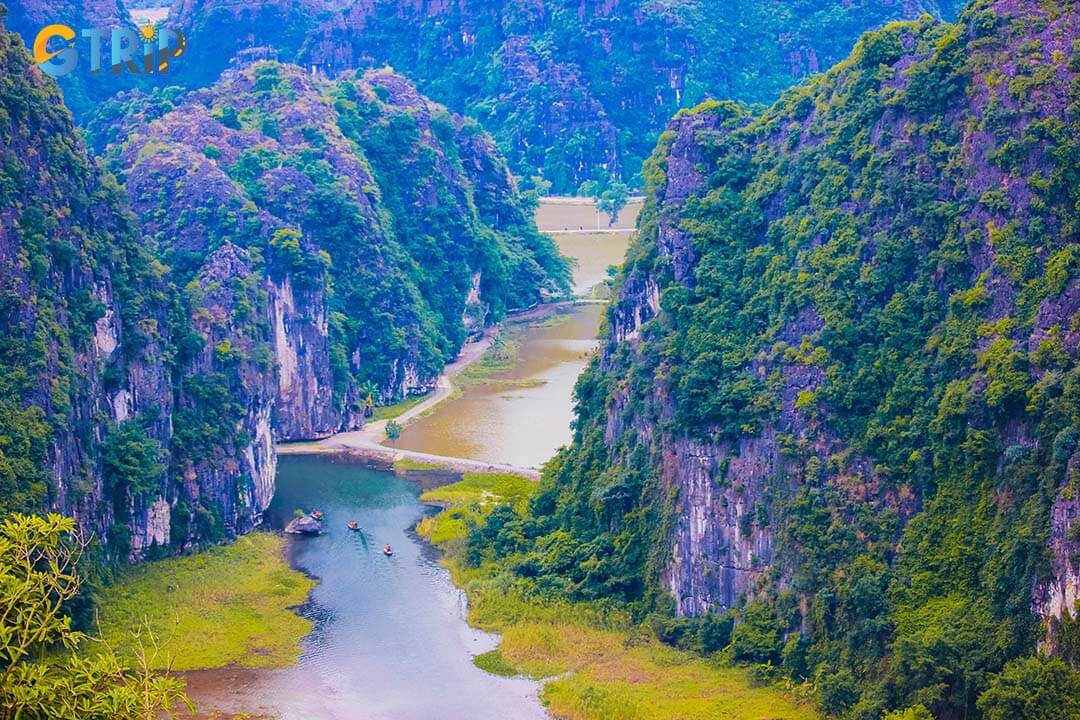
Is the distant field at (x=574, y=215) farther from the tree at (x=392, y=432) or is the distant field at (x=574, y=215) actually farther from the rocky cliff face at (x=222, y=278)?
the tree at (x=392, y=432)

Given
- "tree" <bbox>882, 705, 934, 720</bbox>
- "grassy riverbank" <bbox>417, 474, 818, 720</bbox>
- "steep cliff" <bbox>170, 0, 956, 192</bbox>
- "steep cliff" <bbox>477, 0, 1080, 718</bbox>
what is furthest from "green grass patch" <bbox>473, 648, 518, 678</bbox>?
"steep cliff" <bbox>170, 0, 956, 192</bbox>

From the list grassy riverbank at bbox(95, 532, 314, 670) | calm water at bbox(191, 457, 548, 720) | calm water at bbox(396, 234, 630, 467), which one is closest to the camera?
calm water at bbox(191, 457, 548, 720)

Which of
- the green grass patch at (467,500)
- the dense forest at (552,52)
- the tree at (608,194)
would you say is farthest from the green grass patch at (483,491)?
the dense forest at (552,52)

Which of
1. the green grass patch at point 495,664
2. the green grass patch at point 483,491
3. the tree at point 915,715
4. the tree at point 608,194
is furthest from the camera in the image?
the tree at point 608,194

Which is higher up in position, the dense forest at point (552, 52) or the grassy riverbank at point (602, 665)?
the dense forest at point (552, 52)

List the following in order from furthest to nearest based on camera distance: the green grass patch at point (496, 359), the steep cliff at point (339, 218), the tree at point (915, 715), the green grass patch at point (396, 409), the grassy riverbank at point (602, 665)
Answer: the green grass patch at point (496, 359) → the green grass patch at point (396, 409) → the steep cliff at point (339, 218) → the grassy riverbank at point (602, 665) → the tree at point (915, 715)

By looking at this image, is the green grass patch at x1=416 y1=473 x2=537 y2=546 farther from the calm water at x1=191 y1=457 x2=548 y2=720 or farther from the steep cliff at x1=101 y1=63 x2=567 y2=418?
the steep cliff at x1=101 y1=63 x2=567 y2=418

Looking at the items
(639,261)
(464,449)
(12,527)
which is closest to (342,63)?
(464,449)

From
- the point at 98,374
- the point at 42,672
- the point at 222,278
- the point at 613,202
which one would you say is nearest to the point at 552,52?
the point at 613,202

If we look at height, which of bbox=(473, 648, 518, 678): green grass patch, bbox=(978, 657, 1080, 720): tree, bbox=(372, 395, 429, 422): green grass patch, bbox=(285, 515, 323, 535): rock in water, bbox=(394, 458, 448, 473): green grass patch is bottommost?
bbox=(473, 648, 518, 678): green grass patch
